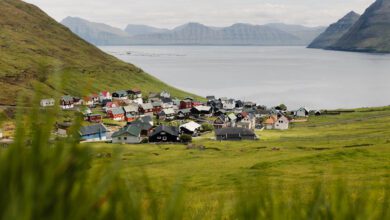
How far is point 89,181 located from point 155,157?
7613 centimetres

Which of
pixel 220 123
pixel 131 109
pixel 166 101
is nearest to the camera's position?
pixel 220 123

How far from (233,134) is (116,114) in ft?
165

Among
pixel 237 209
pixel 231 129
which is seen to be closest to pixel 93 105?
pixel 231 129

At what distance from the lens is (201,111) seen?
15625 cm

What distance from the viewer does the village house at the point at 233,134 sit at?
10800cm

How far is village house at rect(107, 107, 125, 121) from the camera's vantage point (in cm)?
14225

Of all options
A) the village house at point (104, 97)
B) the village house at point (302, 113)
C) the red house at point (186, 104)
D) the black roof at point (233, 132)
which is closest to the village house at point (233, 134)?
the black roof at point (233, 132)

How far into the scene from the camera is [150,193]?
86.5 inches

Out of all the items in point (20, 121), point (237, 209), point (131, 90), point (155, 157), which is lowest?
point (155, 157)

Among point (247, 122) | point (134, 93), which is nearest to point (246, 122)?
point (247, 122)

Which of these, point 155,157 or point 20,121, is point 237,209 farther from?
point 155,157

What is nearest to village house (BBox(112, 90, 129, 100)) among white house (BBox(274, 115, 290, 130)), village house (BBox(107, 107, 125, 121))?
village house (BBox(107, 107, 125, 121))

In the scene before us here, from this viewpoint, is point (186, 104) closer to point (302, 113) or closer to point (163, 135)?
point (302, 113)

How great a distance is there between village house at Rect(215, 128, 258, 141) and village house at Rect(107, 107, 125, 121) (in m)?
46.7
